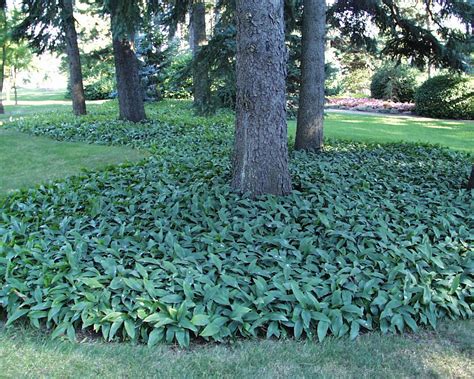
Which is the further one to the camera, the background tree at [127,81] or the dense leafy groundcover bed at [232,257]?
the background tree at [127,81]

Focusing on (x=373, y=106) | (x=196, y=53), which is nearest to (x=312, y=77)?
(x=196, y=53)

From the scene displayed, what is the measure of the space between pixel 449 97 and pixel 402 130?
4.99 metres

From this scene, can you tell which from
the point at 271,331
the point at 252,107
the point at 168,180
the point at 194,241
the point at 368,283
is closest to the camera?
the point at 271,331

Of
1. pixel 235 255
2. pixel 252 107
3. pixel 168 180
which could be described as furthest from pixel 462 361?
pixel 168 180

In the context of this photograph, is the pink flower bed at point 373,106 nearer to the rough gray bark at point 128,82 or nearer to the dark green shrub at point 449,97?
the dark green shrub at point 449,97

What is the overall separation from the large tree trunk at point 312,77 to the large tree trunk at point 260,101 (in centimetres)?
302

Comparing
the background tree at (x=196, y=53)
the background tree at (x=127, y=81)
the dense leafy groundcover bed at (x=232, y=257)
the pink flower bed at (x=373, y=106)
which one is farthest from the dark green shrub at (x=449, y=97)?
the dense leafy groundcover bed at (x=232, y=257)

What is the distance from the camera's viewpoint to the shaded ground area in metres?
2.63

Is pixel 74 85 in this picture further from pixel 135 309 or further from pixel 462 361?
pixel 462 361

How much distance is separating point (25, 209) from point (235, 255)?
275cm

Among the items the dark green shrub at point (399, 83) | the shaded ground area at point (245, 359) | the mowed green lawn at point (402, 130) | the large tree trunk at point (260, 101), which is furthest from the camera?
the dark green shrub at point (399, 83)

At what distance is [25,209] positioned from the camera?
5113 millimetres

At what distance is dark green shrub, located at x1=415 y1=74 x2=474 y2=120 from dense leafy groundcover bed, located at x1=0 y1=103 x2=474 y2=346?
477 inches

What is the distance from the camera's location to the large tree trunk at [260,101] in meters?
4.85
